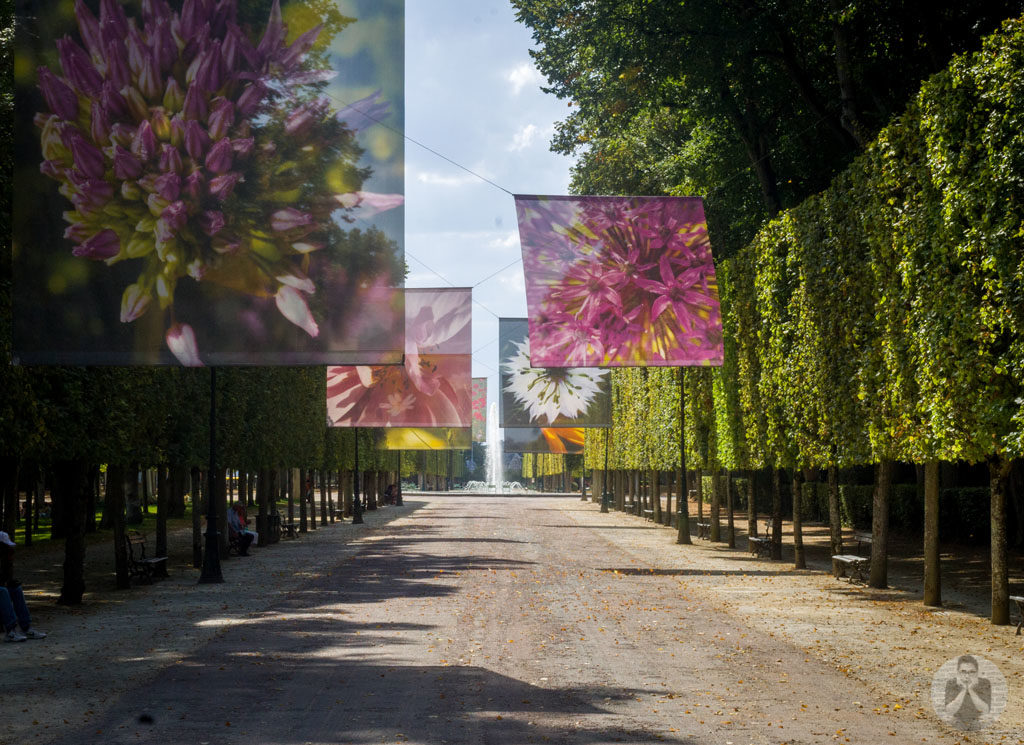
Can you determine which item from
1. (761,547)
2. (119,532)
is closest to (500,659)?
(119,532)

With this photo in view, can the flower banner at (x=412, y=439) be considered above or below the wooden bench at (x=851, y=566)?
above

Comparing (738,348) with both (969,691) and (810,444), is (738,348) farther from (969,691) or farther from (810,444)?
(969,691)

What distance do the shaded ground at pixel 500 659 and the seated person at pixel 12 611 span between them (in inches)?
24.9

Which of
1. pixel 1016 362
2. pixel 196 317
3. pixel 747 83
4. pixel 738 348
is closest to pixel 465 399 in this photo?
pixel 738 348

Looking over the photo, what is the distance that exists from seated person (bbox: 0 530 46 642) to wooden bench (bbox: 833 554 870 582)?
1801 centimetres

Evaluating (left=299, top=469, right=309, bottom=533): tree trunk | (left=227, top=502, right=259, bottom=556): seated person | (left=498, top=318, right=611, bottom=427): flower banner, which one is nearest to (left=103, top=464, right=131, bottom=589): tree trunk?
(left=227, top=502, right=259, bottom=556): seated person

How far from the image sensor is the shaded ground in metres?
11.5

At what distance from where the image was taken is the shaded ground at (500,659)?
37.8 feet

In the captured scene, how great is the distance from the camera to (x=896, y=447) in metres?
23.1

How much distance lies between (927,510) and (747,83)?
18907 millimetres

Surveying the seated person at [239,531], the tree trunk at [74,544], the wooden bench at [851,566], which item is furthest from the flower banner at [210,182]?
the seated person at [239,531]

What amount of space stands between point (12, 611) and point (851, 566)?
20.5 meters

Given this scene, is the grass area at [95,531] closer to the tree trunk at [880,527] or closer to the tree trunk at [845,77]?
the tree trunk at [880,527]

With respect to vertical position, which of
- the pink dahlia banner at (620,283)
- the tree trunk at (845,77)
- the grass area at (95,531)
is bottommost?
the grass area at (95,531)
